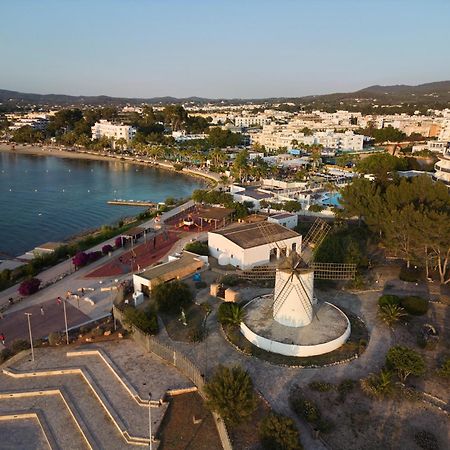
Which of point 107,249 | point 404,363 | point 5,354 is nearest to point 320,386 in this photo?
point 404,363

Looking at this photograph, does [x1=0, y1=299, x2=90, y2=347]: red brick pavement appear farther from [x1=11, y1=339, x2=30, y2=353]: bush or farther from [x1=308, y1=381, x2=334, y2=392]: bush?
[x1=308, y1=381, x2=334, y2=392]: bush

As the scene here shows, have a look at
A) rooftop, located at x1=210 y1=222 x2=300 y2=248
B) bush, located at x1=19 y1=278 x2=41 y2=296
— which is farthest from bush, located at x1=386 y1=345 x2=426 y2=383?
bush, located at x1=19 y1=278 x2=41 y2=296

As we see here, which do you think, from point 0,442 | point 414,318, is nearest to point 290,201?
point 414,318

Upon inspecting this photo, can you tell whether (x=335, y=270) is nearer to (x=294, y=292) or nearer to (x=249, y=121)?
(x=294, y=292)

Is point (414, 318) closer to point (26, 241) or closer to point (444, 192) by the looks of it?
point (444, 192)

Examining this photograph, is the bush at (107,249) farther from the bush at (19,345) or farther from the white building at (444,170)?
the white building at (444,170)

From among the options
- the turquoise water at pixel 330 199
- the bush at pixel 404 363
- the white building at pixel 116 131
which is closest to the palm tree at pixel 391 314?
the bush at pixel 404 363
